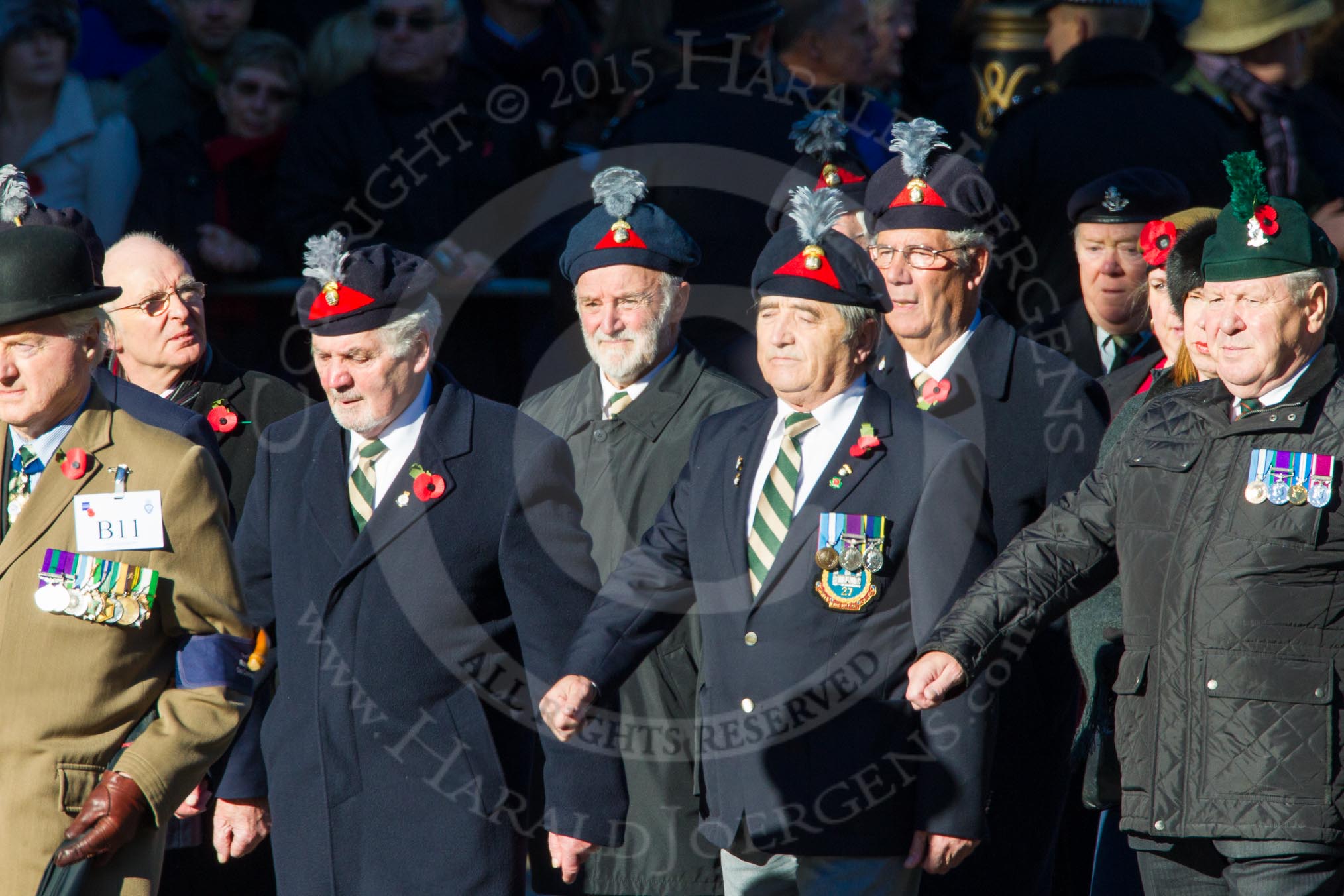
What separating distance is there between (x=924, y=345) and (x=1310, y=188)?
3113 mm

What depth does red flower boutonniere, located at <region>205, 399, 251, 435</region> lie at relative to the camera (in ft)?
21.3

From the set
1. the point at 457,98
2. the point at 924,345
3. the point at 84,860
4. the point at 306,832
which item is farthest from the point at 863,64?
the point at 84,860

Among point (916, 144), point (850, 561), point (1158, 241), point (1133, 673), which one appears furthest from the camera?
point (916, 144)

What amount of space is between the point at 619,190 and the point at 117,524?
2.06 metres

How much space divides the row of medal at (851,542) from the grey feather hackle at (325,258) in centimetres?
145

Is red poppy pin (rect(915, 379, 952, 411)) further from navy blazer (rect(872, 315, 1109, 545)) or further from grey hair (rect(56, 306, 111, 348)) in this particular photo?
grey hair (rect(56, 306, 111, 348))

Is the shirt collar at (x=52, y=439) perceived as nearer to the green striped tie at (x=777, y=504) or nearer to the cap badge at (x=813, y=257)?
the green striped tie at (x=777, y=504)

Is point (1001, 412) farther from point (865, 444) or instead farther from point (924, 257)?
point (865, 444)

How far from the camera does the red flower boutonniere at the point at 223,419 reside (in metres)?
6.48

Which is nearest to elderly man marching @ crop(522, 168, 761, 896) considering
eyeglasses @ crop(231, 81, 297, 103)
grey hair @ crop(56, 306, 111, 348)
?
grey hair @ crop(56, 306, 111, 348)

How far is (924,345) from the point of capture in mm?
6055

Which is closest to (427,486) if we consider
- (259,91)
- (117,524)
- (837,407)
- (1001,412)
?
(117,524)

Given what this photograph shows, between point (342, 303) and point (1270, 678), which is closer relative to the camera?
point (1270, 678)

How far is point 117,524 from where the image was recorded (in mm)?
4801
